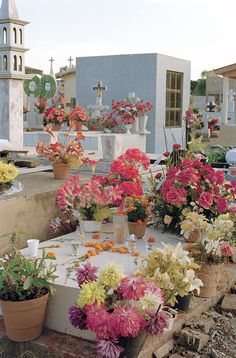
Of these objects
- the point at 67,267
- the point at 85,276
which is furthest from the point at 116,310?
the point at 67,267

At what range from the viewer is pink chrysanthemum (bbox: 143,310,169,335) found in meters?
2.73

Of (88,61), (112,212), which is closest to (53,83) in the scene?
(88,61)

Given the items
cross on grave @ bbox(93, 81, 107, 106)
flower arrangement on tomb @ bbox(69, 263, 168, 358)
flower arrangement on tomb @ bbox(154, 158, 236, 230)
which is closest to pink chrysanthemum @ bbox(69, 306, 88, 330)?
flower arrangement on tomb @ bbox(69, 263, 168, 358)

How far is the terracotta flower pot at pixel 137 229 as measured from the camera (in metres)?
4.59

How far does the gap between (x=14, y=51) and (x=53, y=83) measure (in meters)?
7.59

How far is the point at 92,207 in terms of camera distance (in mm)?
4793

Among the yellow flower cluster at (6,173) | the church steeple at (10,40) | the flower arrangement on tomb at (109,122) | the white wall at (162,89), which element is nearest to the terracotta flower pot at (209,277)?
the yellow flower cluster at (6,173)

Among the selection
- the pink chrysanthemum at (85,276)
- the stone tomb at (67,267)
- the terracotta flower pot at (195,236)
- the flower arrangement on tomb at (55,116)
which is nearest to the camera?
the pink chrysanthemum at (85,276)

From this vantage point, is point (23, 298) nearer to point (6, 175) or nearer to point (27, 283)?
point (27, 283)

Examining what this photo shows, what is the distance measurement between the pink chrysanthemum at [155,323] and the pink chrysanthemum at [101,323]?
21 cm

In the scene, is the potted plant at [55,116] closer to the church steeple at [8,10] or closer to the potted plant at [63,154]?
the church steeple at [8,10]

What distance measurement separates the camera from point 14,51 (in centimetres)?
771

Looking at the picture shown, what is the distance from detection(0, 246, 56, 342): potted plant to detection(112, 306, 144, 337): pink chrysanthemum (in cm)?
65

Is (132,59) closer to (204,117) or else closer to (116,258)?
(204,117)
